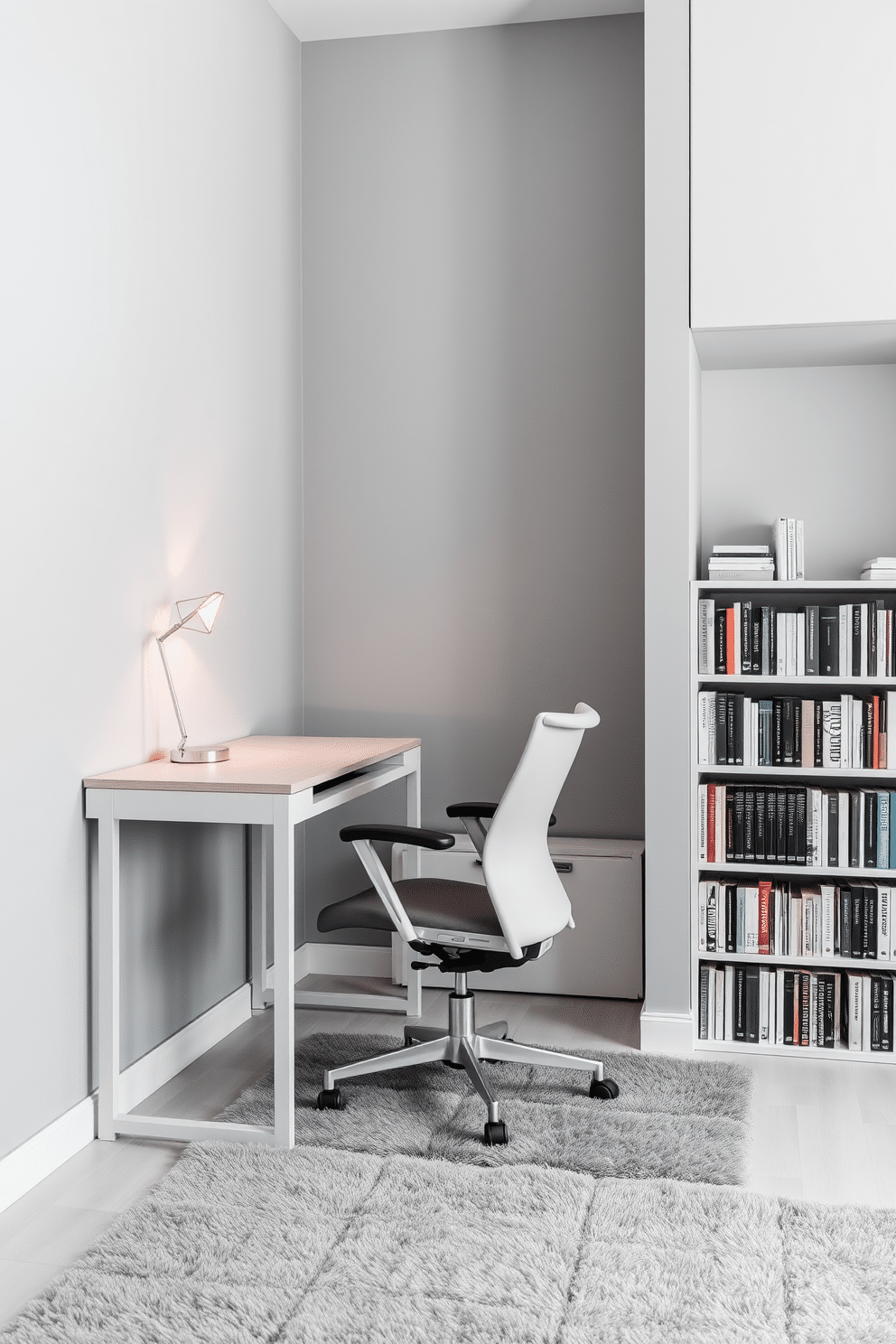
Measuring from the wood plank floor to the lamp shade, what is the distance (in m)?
1.16

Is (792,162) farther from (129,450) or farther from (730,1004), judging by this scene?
(730,1004)

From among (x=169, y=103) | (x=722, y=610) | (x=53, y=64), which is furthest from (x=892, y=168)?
(x=53, y=64)

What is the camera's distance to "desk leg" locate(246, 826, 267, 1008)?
11.8 feet

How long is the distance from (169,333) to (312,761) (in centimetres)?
117

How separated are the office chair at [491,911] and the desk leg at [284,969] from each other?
0.22m

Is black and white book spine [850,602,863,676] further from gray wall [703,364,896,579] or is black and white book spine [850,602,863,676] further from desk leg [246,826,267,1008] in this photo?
desk leg [246,826,267,1008]

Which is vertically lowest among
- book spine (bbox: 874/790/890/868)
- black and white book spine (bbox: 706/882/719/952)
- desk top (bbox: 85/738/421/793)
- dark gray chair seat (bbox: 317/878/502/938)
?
black and white book spine (bbox: 706/882/719/952)

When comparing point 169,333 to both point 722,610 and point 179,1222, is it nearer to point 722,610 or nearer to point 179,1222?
point 722,610

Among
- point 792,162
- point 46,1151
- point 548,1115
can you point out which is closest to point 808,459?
point 792,162

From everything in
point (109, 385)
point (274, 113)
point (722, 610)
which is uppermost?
point (274, 113)

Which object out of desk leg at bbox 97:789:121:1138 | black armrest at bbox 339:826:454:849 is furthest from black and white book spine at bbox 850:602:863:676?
desk leg at bbox 97:789:121:1138

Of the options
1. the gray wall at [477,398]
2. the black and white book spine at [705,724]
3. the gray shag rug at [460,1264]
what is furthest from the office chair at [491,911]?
the gray wall at [477,398]

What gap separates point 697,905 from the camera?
3.27 meters

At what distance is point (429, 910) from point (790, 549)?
1.49 meters
